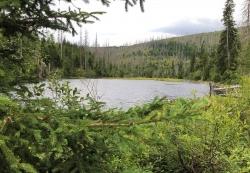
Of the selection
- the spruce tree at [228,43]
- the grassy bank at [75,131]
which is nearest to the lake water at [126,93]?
the grassy bank at [75,131]

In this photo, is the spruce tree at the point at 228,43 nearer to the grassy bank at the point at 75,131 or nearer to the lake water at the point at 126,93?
the lake water at the point at 126,93

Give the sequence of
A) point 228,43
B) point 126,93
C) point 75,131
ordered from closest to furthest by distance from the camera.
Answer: point 75,131
point 126,93
point 228,43

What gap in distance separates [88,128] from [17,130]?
1.66ft

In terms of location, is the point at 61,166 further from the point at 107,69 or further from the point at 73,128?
the point at 107,69

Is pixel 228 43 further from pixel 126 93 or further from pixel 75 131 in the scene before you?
pixel 75 131

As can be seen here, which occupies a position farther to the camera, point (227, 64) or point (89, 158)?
Result: point (227, 64)

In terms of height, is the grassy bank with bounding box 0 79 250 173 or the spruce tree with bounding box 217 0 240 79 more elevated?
the spruce tree with bounding box 217 0 240 79

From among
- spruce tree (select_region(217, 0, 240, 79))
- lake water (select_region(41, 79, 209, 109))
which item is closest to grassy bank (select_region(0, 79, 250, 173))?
lake water (select_region(41, 79, 209, 109))

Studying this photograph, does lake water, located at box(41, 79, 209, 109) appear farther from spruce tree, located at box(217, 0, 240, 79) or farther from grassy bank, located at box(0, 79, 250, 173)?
spruce tree, located at box(217, 0, 240, 79)

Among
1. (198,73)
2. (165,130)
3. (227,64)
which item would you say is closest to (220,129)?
(165,130)

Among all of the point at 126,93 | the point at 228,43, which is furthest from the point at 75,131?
the point at 228,43

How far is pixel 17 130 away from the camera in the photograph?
3.08 m

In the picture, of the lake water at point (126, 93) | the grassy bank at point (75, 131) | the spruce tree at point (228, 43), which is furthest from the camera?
the spruce tree at point (228, 43)

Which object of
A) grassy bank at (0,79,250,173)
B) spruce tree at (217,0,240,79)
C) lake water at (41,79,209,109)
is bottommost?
lake water at (41,79,209,109)
